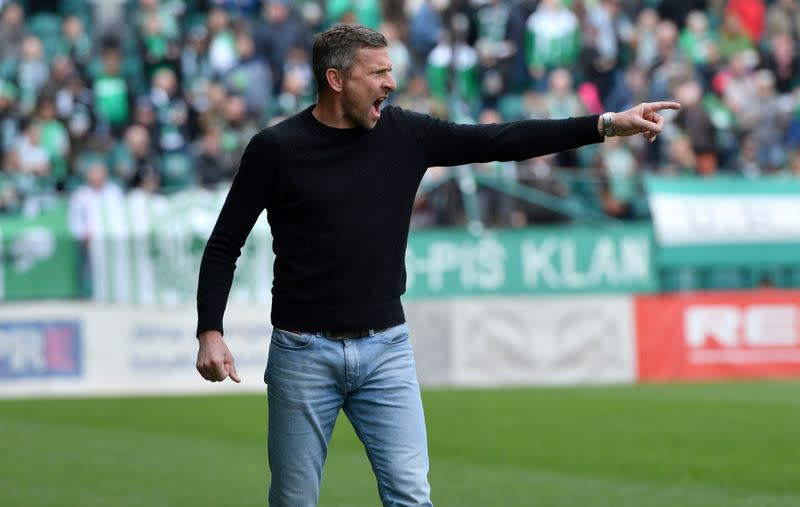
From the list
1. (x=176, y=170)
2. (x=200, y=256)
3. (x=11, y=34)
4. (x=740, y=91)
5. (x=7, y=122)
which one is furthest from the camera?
(x=740, y=91)

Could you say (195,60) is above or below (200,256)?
above

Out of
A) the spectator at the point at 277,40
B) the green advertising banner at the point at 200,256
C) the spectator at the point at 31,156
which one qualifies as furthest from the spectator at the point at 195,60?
the green advertising banner at the point at 200,256

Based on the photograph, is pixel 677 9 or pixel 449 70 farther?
pixel 677 9

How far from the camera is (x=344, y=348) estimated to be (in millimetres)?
5363

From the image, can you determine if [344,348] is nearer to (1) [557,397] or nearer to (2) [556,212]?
(1) [557,397]

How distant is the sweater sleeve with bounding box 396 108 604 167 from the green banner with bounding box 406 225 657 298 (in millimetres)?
12259

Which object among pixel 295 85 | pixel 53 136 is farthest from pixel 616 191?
pixel 53 136

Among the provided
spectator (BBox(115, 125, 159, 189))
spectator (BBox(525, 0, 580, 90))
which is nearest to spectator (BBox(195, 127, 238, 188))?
spectator (BBox(115, 125, 159, 189))

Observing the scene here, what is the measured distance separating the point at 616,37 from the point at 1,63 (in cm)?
904

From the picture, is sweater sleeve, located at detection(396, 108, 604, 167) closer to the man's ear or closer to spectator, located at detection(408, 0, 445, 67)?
the man's ear

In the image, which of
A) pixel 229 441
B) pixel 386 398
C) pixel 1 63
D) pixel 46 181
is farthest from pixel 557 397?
pixel 386 398

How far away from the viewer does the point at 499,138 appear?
5.43 meters

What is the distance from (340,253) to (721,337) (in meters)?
14.1

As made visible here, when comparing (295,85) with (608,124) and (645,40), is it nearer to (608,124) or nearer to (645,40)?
(645,40)
